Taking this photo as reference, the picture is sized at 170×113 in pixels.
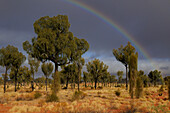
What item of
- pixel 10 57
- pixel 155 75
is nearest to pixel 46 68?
pixel 10 57

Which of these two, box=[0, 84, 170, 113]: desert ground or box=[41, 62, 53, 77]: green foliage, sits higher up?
box=[41, 62, 53, 77]: green foliage

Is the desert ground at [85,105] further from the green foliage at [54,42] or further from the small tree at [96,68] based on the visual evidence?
the small tree at [96,68]

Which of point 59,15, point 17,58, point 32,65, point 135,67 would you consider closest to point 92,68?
point 32,65

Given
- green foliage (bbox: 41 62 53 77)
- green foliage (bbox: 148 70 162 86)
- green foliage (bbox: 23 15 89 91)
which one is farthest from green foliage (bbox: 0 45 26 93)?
green foliage (bbox: 148 70 162 86)

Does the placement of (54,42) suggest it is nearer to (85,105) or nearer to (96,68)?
(85,105)

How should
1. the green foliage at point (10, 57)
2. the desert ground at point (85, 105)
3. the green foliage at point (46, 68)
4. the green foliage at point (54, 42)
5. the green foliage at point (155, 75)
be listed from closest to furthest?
the desert ground at point (85, 105), the green foliage at point (54, 42), the green foliage at point (10, 57), the green foliage at point (46, 68), the green foliage at point (155, 75)

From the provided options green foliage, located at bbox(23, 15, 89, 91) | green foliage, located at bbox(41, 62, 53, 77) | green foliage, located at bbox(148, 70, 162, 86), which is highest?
green foliage, located at bbox(23, 15, 89, 91)

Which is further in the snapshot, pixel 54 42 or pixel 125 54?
pixel 125 54

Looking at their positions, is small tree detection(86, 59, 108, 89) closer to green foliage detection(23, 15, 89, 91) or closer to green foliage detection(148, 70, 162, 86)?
A: green foliage detection(23, 15, 89, 91)

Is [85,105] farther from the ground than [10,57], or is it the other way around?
[10,57]

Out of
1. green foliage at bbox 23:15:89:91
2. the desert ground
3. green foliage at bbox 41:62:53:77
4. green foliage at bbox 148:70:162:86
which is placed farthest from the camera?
green foliage at bbox 148:70:162:86

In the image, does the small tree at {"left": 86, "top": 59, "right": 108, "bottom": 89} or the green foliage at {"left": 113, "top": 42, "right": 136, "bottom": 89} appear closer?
the green foliage at {"left": 113, "top": 42, "right": 136, "bottom": 89}

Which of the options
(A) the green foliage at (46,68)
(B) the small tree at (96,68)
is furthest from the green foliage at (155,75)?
(A) the green foliage at (46,68)

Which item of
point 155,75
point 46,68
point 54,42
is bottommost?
point 155,75
